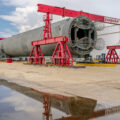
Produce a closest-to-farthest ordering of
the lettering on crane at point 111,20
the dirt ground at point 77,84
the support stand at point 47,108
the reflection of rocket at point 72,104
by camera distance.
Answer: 1. the support stand at point 47,108
2. the reflection of rocket at point 72,104
3. the dirt ground at point 77,84
4. the lettering on crane at point 111,20

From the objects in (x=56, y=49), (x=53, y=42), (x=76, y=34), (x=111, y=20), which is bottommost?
(x=56, y=49)

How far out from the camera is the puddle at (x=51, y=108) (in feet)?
9.89

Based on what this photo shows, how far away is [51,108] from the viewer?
3.52 metres

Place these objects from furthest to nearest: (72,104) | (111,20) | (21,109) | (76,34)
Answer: (111,20) → (76,34) → (72,104) → (21,109)

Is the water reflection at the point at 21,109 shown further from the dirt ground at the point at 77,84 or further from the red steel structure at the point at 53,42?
the red steel structure at the point at 53,42

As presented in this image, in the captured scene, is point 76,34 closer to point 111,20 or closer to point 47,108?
point 47,108

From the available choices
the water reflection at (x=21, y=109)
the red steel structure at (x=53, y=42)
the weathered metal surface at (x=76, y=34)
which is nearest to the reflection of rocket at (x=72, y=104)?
the water reflection at (x=21, y=109)

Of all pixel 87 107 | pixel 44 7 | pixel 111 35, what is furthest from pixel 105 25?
pixel 87 107

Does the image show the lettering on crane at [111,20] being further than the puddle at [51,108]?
Yes

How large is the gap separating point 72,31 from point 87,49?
90.4 inches

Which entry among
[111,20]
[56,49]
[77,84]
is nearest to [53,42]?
[56,49]

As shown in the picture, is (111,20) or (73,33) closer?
(73,33)

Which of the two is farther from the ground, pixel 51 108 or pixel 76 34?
pixel 76 34

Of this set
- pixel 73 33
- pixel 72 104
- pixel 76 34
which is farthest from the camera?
pixel 73 33
